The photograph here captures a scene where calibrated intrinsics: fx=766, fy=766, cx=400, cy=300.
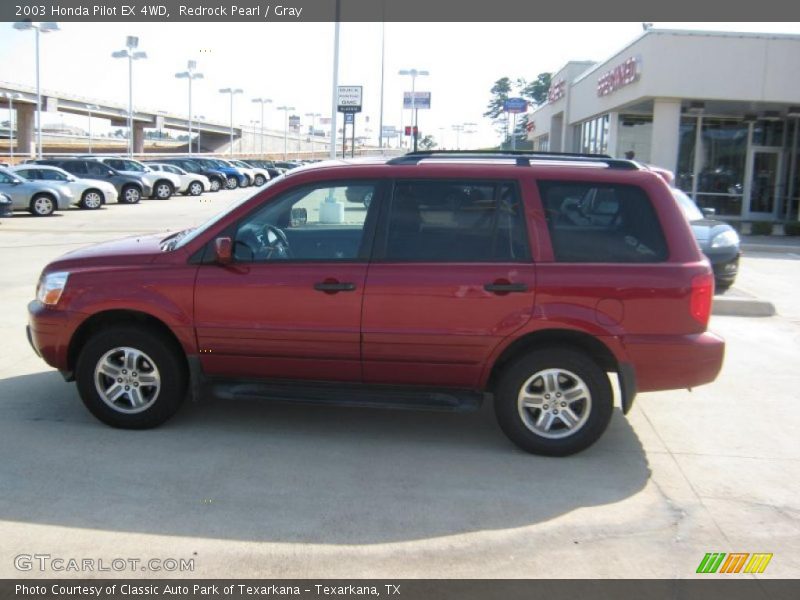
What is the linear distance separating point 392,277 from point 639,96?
19185 mm

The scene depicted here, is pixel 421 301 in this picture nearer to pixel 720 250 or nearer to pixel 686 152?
pixel 720 250

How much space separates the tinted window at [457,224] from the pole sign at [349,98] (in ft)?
50.2

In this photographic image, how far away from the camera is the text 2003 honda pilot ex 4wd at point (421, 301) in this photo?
491cm

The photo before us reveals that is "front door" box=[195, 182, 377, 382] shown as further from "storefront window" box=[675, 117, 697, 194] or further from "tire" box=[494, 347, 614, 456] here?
"storefront window" box=[675, 117, 697, 194]

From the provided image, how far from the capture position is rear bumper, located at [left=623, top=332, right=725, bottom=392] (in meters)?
4.89

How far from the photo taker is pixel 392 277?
4.98 meters

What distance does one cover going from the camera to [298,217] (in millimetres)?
5371

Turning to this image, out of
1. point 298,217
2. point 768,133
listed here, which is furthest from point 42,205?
point 768,133

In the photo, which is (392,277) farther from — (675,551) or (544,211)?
(675,551)

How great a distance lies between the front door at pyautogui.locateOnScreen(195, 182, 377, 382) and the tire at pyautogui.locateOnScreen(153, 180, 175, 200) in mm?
29294

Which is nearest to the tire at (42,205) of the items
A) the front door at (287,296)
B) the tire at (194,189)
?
the tire at (194,189)

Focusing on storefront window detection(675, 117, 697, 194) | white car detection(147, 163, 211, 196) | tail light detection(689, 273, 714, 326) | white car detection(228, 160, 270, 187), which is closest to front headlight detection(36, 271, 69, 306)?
tail light detection(689, 273, 714, 326)
